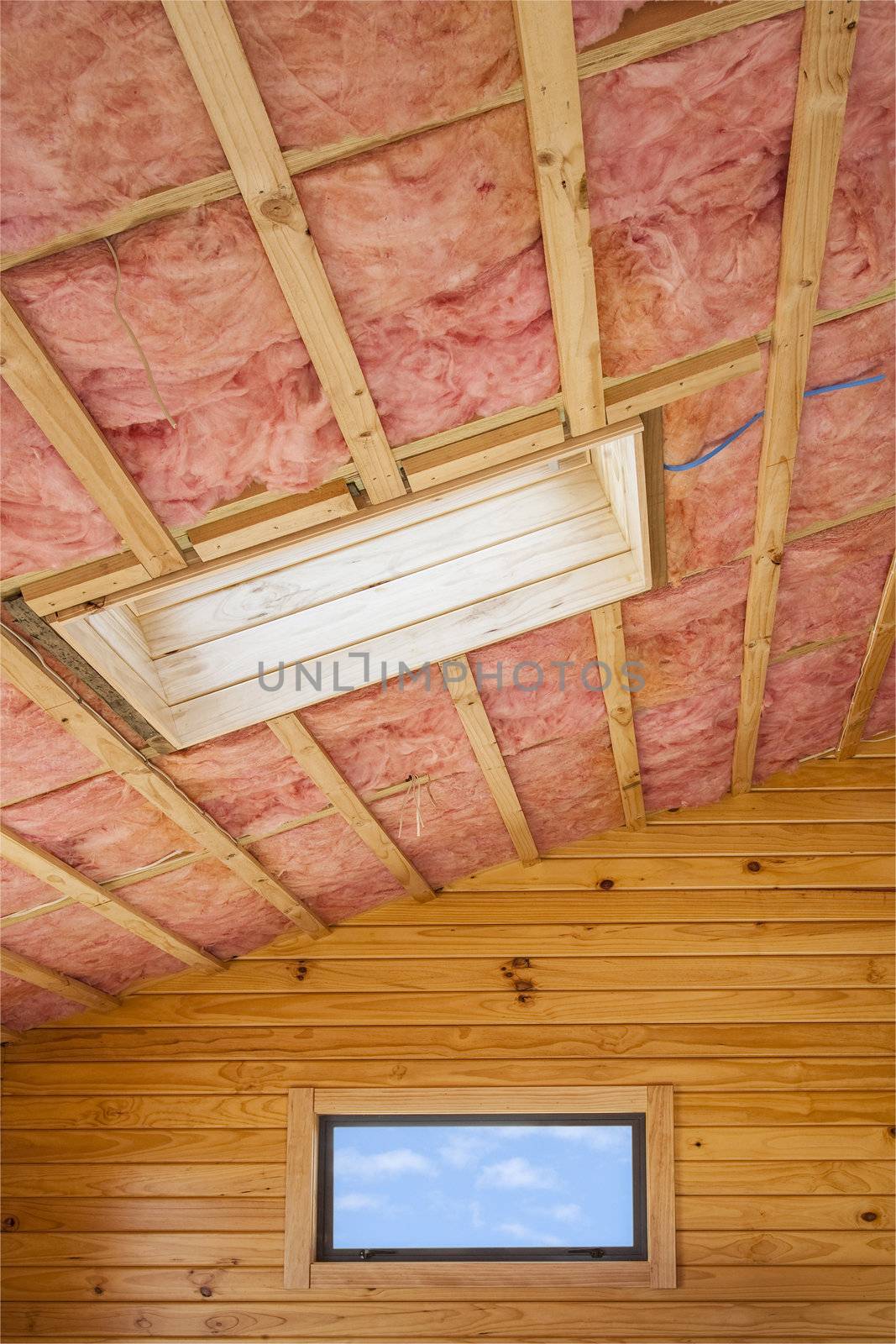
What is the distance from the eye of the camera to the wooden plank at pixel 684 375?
2242 millimetres

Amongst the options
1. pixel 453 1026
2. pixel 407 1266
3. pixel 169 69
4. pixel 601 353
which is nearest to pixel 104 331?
pixel 169 69

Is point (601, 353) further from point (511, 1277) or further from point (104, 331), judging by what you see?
point (511, 1277)

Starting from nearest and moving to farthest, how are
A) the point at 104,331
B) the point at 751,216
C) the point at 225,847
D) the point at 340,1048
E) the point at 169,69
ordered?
the point at 169,69 < the point at 104,331 < the point at 751,216 < the point at 225,847 < the point at 340,1048

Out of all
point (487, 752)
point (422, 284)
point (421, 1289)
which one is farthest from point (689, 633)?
point (421, 1289)

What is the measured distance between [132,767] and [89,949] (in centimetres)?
143

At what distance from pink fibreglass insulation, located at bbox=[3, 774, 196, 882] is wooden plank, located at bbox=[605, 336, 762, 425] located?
1.61 meters

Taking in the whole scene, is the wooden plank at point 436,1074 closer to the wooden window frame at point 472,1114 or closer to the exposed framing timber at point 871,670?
the wooden window frame at point 472,1114

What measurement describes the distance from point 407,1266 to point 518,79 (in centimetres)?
406

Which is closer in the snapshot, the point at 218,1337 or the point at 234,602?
the point at 234,602

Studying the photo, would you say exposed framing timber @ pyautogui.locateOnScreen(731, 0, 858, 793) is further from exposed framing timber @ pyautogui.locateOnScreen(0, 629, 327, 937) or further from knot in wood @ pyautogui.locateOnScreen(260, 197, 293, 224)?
exposed framing timber @ pyautogui.locateOnScreen(0, 629, 327, 937)

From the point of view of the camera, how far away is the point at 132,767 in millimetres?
2850

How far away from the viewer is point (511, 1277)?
13.7ft

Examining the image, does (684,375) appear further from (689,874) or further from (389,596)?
(689,874)

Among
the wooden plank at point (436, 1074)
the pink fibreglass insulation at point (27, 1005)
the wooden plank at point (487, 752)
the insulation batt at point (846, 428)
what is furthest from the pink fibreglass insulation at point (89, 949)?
the insulation batt at point (846, 428)
